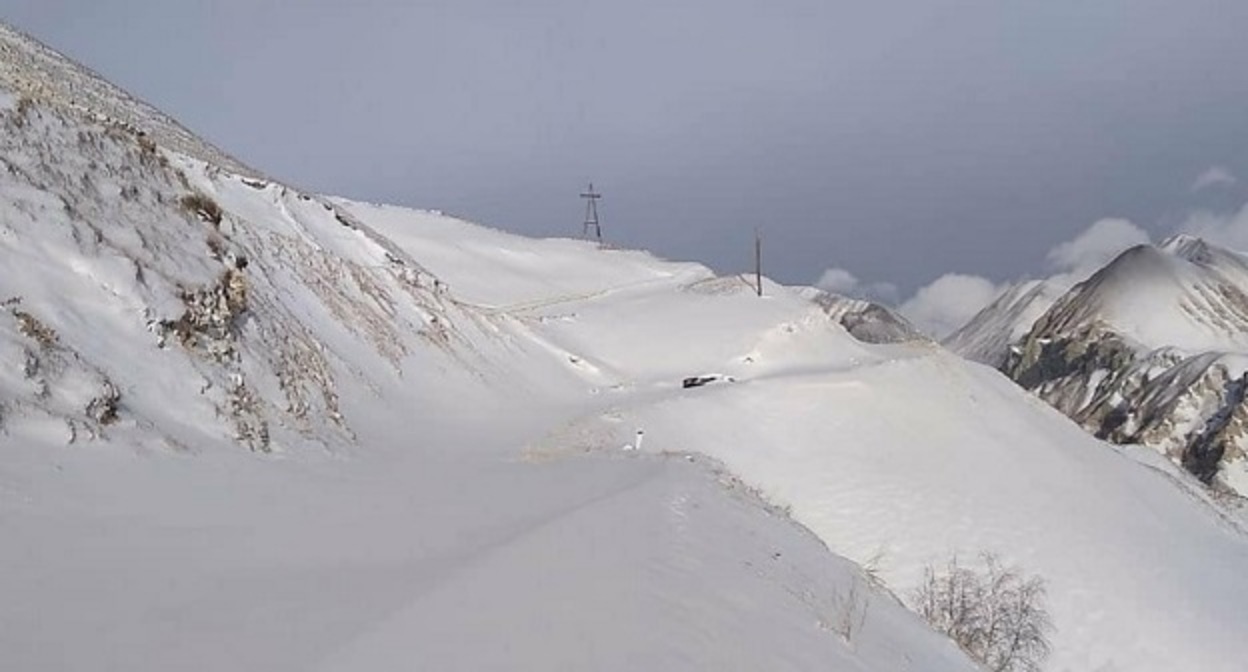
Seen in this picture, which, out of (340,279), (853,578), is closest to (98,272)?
(853,578)

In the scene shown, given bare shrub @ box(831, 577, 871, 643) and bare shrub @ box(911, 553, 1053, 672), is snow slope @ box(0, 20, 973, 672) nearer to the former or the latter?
bare shrub @ box(831, 577, 871, 643)

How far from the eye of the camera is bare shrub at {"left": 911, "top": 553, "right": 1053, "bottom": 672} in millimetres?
21391

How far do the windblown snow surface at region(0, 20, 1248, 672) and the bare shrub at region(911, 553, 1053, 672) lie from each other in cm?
74

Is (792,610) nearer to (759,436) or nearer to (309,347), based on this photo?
(309,347)

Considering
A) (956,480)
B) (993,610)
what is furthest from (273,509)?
(956,480)

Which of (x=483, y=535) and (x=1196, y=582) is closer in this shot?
(x=483, y=535)

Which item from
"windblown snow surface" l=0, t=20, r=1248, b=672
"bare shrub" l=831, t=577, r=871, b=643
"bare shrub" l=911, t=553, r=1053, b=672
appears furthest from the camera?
"bare shrub" l=911, t=553, r=1053, b=672

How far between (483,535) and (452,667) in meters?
3.83

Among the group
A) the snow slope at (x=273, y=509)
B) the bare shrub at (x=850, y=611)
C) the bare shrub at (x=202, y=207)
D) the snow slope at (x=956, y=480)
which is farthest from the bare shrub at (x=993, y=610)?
the bare shrub at (x=202, y=207)

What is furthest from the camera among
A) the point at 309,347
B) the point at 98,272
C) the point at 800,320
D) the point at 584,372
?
the point at 800,320

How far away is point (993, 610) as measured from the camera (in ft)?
76.4

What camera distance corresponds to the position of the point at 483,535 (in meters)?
9.15

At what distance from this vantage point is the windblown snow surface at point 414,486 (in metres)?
6.07

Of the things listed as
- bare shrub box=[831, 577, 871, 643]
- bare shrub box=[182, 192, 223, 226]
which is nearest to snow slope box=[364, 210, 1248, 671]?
bare shrub box=[831, 577, 871, 643]
